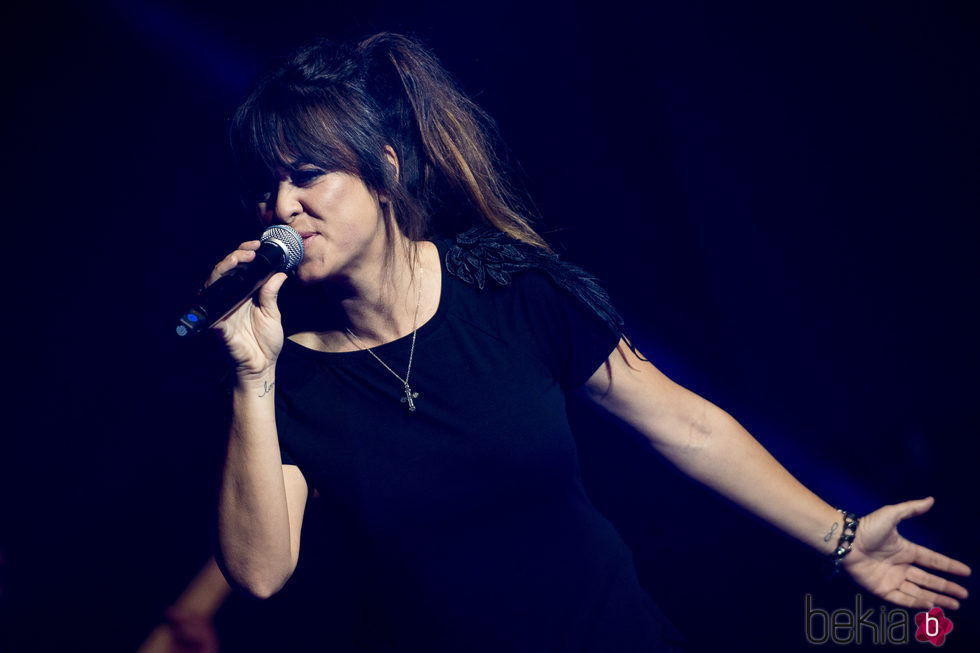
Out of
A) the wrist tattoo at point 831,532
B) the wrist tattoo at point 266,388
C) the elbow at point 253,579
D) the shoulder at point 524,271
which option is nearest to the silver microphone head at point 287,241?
the wrist tattoo at point 266,388

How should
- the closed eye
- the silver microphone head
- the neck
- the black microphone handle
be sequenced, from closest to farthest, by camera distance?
the black microphone handle → the silver microphone head → the closed eye → the neck

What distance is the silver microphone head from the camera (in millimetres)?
984

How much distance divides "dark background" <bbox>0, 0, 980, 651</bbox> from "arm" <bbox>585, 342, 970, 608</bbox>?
0.22 metres

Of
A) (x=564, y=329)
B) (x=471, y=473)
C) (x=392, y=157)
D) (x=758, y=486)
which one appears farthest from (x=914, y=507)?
(x=392, y=157)

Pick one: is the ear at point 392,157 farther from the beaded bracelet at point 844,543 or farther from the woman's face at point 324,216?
the beaded bracelet at point 844,543

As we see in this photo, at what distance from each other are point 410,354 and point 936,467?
1.27m

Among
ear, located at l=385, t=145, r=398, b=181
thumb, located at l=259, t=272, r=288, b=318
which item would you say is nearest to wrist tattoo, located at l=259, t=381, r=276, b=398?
thumb, located at l=259, t=272, r=288, b=318

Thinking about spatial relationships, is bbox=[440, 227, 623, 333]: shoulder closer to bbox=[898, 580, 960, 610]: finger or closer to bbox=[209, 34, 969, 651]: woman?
bbox=[209, 34, 969, 651]: woman

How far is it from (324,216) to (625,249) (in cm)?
81

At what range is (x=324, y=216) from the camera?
1.08m

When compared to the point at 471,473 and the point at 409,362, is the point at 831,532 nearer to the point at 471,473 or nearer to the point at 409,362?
the point at 471,473

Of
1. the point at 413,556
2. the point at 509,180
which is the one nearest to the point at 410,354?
the point at 413,556

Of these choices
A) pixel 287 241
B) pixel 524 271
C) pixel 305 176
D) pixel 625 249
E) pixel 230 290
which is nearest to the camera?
pixel 230 290

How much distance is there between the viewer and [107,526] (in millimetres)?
1550
